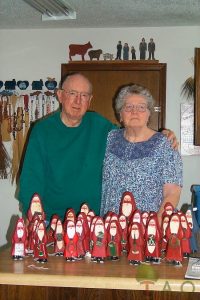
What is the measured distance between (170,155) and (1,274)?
871mm

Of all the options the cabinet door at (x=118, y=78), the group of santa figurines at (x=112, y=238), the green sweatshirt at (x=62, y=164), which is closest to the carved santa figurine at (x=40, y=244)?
the group of santa figurines at (x=112, y=238)

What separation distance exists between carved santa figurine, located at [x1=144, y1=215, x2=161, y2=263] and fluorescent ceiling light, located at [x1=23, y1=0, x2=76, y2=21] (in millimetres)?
1600

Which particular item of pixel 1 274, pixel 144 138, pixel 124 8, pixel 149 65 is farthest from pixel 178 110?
pixel 1 274

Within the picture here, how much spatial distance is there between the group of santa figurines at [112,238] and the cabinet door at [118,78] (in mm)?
2167

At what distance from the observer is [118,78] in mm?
3820

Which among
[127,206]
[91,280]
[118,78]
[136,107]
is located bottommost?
[91,280]

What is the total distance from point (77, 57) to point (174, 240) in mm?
2552

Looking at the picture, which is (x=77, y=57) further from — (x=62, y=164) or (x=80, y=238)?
(x=80, y=238)

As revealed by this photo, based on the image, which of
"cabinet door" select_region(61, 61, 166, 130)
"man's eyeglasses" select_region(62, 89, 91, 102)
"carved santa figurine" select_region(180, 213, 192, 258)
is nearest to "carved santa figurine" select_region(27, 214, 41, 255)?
"carved santa figurine" select_region(180, 213, 192, 258)

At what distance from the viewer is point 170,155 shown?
195cm

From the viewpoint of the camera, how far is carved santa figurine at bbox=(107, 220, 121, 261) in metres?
1.58

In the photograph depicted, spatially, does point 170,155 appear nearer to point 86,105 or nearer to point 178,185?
point 178,185

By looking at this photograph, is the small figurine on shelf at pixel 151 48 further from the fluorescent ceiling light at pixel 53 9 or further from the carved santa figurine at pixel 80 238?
the carved santa figurine at pixel 80 238

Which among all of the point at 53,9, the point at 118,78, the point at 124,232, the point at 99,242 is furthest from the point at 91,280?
the point at 118,78
